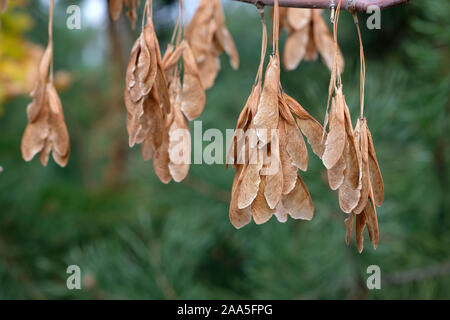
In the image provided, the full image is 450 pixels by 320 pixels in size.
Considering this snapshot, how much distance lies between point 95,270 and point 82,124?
3.28 ft

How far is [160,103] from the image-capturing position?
33 cm

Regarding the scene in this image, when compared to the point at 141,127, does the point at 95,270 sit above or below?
below

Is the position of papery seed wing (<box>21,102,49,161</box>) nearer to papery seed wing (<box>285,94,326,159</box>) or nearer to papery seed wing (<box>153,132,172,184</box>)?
papery seed wing (<box>153,132,172,184</box>)

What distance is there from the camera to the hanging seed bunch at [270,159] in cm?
27

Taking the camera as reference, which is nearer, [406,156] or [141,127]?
[141,127]

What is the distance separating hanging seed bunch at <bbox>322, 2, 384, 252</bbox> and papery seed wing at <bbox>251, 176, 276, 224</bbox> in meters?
0.04

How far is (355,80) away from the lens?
719mm

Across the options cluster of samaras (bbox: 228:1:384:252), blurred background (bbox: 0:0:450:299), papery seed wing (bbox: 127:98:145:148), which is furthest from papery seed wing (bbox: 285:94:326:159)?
blurred background (bbox: 0:0:450:299)

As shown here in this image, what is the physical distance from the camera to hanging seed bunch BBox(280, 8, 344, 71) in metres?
0.42

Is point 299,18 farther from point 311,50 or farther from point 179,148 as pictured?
point 179,148

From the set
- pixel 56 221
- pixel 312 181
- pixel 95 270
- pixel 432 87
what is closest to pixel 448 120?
pixel 432 87

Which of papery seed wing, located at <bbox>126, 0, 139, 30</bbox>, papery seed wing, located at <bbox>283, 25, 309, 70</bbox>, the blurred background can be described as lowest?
the blurred background

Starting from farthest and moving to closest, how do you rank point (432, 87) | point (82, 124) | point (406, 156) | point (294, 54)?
point (82, 124) → point (406, 156) → point (432, 87) → point (294, 54)
